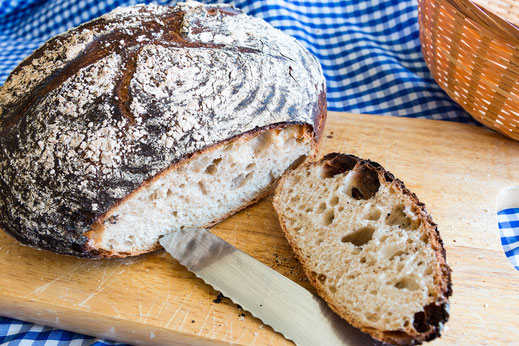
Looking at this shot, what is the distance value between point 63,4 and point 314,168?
8.20 ft

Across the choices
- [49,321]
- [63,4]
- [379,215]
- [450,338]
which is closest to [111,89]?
[49,321]

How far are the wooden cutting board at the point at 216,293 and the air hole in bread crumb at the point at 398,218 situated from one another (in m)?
0.33

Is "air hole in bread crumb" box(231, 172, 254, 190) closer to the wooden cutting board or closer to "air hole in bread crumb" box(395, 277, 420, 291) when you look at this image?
the wooden cutting board

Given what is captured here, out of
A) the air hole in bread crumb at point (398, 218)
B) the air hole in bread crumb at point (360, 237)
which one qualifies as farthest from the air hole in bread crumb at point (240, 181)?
the air hole in bread crumb at point (398, 218)

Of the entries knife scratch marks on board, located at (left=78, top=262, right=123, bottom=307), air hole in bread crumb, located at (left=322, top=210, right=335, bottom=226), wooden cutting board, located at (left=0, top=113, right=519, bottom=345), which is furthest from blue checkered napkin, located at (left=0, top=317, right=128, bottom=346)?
air hole in bread crumb, located at (left=322, top=210, right=335, bottom=226)

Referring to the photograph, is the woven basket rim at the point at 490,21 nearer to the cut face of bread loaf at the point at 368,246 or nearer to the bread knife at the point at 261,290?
the cut face of bread loaf at the point at 368,246

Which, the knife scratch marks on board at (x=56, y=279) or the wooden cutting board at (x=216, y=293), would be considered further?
the knife scratch marks on board at (x=56, y=279)

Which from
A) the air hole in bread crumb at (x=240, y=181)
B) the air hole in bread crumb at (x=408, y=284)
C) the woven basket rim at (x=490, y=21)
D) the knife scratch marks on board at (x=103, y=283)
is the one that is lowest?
the air hole in bread crumb at (x=408, y=284)

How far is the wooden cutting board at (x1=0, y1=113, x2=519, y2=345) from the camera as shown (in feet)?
6.07

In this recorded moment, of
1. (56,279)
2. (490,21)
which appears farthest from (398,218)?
(56,279)

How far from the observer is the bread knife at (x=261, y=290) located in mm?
1758

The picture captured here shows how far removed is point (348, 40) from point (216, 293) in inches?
89.3

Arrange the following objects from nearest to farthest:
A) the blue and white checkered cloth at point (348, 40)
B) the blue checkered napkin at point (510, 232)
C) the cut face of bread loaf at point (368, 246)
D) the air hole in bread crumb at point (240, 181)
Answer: the cut face of bread loaf at point (368, 246), the air hole in bread crumb at point (240, 181), the blue checkered napkin at point (510, 232), the blue and white checkered cloth at point (348, 40)

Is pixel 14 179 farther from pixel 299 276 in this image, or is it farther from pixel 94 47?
pixel 299 276
